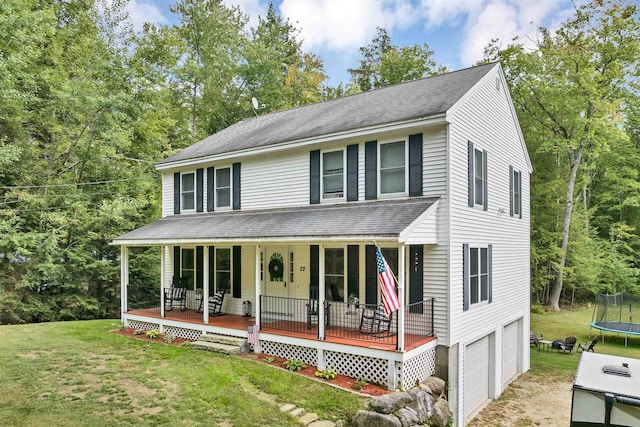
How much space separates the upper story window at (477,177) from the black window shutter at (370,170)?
2.42 metres

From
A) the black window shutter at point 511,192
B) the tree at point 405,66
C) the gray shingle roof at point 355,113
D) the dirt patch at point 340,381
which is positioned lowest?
the dirt patch at point 340,381

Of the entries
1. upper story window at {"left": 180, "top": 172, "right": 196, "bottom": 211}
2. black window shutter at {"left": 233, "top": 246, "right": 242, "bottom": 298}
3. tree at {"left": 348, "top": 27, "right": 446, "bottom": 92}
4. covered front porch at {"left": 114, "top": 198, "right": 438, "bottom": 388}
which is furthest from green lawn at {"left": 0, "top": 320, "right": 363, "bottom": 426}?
tree at {"left": 348, "top": 27, "right": 446, "bottom": 92}

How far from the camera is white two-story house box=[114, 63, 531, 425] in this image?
909cm

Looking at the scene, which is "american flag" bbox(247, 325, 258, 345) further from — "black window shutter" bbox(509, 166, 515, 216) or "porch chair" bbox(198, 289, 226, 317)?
"black window shutter" bbox(509, 166, 515, 216)

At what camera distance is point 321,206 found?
11.2 meters

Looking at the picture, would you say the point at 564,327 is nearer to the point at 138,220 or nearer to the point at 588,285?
the point at 588,285

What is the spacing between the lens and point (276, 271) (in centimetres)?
1214

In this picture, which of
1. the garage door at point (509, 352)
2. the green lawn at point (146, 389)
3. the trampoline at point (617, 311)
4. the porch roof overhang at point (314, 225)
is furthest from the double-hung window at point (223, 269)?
the trampoline at point (617, 311)

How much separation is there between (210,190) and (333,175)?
16.9 ft

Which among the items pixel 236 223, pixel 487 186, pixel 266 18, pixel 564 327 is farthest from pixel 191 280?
pixel 266 18

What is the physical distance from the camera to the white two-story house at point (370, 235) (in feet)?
29.8

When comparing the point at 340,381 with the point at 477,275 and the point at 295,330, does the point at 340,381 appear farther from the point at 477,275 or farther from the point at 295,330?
the point at 477,275

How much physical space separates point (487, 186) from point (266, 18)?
89.1 ft

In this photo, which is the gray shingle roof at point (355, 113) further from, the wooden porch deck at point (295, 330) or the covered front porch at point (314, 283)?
the wooden porch deck at point (295, 330)
